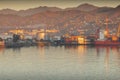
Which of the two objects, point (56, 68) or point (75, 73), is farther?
point (56, 68)

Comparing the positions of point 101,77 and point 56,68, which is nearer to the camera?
point 101,77

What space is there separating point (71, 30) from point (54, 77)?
5574 millimetres

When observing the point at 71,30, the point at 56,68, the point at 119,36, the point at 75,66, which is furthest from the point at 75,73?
the point at 119,36

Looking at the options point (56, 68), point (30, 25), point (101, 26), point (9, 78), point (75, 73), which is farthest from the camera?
point (101, 26)

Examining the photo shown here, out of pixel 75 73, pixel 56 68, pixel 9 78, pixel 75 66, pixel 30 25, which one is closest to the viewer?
pixel 9 78

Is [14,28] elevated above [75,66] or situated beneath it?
elevated above

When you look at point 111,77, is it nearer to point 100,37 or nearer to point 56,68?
point 56,68

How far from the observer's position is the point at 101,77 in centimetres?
1116

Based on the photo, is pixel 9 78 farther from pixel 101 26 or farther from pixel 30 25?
pixel 101 26

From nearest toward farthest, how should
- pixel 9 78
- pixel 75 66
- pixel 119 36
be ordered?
pixel 9 78 < pixel 75 66 < pixel 119 36

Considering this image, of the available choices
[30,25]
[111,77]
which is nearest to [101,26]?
[30,25]

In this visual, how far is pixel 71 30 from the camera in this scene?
16.5 meters

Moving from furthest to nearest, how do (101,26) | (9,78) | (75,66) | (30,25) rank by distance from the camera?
(101,26)
(30,25)
(75,66)
(9,78)

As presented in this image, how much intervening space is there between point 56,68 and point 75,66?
1.23m
